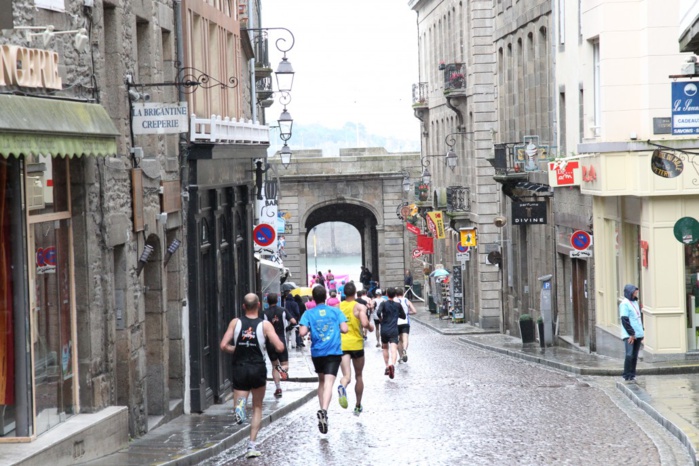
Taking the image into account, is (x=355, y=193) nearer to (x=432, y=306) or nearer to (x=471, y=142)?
(x=432, y=306)

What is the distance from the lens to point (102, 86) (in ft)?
44.6

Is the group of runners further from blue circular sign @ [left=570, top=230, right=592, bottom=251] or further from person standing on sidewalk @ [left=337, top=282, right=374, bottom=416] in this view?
blue circular sign @ [left=570, top=230, right=592, bottom=251]

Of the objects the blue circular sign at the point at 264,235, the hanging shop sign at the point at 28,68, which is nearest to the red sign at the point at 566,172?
the blue circular sign at the point at 264,235

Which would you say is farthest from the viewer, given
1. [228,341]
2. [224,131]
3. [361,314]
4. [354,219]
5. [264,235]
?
[354,219]

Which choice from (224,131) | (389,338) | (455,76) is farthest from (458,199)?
(224,131)

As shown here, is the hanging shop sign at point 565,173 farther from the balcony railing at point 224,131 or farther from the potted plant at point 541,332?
the balcony railing at point 224,131

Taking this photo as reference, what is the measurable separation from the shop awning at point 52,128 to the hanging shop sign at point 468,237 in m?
31.5

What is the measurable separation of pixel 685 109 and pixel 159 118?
6.45m

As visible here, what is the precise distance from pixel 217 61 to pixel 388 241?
144 ft

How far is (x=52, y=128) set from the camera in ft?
34.8

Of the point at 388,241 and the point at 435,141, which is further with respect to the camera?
the point at 388,241

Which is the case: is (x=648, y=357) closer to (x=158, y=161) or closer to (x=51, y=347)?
(x=158, y=161)

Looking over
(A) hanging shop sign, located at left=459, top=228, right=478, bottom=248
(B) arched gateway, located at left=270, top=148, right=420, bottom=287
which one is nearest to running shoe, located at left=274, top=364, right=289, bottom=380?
(A) hanging shop sign, located at left=459, top=228, right=478, bottom=248

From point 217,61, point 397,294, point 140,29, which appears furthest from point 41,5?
point 397,294
